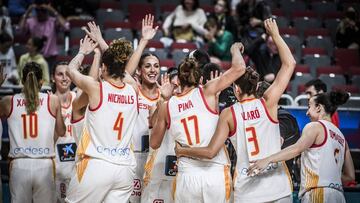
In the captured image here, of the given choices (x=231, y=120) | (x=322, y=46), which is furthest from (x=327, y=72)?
(x=231, y=120)

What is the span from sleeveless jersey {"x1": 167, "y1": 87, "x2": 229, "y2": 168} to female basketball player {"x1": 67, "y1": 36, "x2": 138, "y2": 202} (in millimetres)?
449

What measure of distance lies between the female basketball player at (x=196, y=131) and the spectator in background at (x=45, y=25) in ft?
22.1

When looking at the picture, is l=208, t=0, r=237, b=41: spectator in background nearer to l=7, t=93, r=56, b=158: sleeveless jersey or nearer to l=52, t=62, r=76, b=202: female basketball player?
l=52, t=62, r=76, b=202: female basketball player

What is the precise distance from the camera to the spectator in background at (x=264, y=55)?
1290cm

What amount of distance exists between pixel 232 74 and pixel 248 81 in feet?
0.72

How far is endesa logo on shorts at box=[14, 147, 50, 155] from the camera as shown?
8391 mm

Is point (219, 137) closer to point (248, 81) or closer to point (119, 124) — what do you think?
point (248, 81)

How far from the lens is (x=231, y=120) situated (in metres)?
7.30

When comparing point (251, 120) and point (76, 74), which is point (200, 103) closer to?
point (251, 120)

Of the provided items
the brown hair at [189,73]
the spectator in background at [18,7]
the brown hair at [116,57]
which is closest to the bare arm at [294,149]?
the brown hair at [189,73]

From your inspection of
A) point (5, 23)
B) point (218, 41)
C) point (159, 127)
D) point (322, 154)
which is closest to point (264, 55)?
point (218, 41)

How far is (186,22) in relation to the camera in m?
14.4

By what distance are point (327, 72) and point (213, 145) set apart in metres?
7.15

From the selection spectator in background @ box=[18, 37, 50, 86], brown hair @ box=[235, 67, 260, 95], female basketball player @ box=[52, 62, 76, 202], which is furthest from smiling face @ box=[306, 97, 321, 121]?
spectator in background @ box=[18, 37, 50, 86]
